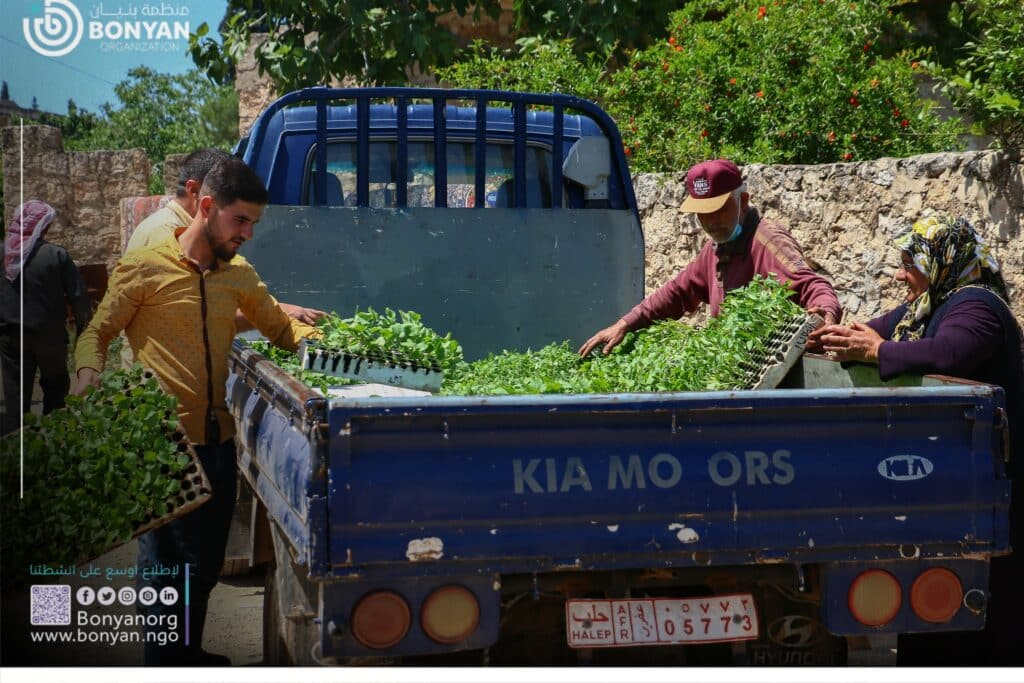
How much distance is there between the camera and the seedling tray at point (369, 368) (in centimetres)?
420

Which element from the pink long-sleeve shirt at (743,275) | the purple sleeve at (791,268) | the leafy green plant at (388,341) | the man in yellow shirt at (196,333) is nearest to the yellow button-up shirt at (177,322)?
the man in yellow shirt at (196,333)

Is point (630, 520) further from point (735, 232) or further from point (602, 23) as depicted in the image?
point (602, 23)

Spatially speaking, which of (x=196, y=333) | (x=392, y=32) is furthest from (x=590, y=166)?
(x=392, y=32)

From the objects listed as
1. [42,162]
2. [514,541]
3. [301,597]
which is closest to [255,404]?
[301,597]

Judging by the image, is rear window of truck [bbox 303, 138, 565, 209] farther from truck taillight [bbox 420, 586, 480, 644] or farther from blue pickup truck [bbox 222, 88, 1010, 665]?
truck taillight [bbox 420, 586, 480, 644]

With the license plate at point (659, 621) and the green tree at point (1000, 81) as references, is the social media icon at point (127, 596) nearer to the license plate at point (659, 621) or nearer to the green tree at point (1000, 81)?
the license plate at point (659, 621)

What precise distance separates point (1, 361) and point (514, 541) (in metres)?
4.99

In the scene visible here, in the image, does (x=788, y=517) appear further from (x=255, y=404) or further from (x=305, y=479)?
(x=255, y=404)

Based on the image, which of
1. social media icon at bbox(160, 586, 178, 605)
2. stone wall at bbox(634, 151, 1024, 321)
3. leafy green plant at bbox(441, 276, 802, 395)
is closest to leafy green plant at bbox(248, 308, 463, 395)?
leafy green plant at bbox(441, 276, 802, 395)

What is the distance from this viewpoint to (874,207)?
7879mm

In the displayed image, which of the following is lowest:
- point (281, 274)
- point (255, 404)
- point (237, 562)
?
point (237, 562)

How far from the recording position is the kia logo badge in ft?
10.3

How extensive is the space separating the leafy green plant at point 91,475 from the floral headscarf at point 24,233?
2854 mm

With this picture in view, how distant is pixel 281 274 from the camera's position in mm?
5609
